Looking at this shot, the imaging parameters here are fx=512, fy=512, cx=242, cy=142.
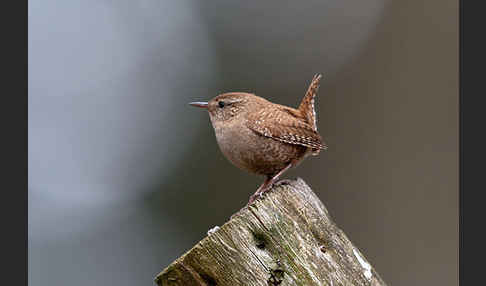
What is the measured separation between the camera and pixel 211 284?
5.75 feet

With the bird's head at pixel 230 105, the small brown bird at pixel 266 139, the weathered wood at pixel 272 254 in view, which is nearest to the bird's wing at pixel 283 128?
the small brown bird at pixel 266 139

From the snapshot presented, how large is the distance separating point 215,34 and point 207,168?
247 centimetres

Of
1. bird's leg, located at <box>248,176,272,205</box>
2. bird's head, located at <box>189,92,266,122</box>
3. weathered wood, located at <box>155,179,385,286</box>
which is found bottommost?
weathered wood, located at <box>155,179,385,286</box>

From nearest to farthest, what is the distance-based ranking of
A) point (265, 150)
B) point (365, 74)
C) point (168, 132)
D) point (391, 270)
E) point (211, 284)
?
point (211, 284), point (265, 150), point (391, 270), point (365, 74), point (168, 132)

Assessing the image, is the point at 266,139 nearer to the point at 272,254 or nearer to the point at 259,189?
the point at 259,189

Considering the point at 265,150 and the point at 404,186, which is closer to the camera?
the point at 265,150

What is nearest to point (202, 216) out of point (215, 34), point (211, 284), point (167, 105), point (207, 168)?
point (207, 168)

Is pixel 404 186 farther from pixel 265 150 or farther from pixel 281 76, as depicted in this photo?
pixel 265 150

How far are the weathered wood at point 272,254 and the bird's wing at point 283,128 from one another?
1.50 meters

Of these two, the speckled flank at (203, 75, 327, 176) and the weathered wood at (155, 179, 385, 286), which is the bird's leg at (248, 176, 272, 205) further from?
the weathered wood at (155, 179, 385, 286)

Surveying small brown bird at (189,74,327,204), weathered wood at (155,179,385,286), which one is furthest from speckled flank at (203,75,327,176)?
weathered wood at (155,179,385,286)

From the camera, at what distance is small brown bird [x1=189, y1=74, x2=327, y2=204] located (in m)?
3.38

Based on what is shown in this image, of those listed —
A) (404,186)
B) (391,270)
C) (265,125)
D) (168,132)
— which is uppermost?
(168,132)

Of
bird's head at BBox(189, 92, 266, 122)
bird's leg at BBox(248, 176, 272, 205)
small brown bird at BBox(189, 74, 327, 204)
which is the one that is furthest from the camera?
bird's head at BBox(189, 92, 266, 122)
